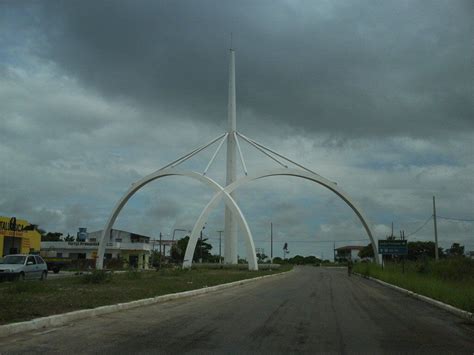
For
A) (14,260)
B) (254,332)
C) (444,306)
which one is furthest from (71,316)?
(14,260)

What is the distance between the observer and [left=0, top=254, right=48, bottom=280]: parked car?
2344cm

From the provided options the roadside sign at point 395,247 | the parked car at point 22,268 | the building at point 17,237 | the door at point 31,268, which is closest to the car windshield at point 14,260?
the parked car at point 22,268

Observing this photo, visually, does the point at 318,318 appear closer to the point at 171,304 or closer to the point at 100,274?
the point at 171,304

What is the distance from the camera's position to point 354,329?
11156 millimetres

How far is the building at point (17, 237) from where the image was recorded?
48959 millimetres

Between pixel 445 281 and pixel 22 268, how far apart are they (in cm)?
2086

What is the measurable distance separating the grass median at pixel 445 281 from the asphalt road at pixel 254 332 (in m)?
2.08

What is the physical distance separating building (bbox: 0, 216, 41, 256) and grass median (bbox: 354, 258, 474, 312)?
33628 mm

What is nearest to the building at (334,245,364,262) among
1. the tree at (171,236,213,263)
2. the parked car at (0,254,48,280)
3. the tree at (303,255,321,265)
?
the tree at (303,255,321,265)

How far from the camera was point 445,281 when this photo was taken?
2686cm

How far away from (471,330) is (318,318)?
3.51 m

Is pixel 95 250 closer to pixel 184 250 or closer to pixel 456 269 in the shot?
pixel 184 250

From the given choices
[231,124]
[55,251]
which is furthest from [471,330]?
[55,251]

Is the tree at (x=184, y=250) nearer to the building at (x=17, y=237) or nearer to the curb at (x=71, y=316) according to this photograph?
the building at (x=17, y=237)
